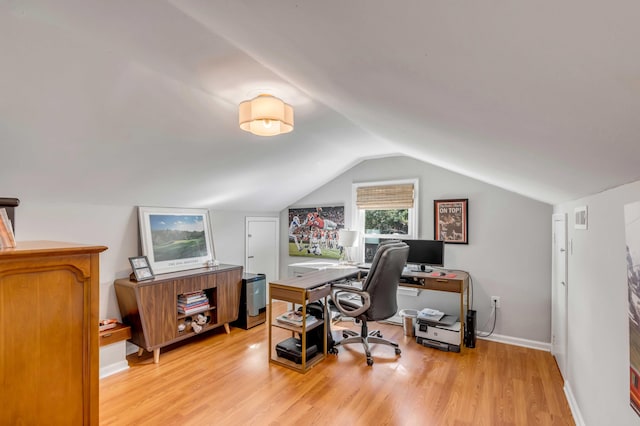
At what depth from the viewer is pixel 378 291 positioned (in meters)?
3.04

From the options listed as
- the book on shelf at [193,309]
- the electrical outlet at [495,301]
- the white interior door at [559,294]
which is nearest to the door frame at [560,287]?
the white interior door at [559,294]

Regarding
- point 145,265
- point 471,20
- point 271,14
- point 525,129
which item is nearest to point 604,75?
point 471,20

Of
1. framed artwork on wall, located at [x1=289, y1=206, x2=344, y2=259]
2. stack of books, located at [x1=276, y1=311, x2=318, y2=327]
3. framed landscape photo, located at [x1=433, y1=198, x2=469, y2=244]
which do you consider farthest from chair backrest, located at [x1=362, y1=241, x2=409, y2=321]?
framed artwork on wall, located at [x1=289, y1=206, x2=344, y2=259]

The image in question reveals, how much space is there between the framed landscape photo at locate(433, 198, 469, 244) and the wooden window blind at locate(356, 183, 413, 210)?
1.21 ft

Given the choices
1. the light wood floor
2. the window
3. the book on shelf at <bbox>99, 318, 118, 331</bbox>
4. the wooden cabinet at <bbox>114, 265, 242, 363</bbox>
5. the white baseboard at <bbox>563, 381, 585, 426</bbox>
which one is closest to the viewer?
the white baseboard at <bbox>563, 381, 585, 426</bbox>

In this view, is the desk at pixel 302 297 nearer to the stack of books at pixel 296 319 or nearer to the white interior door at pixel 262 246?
the stack of books at pixel 296 319

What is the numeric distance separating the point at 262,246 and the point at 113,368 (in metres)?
2.58

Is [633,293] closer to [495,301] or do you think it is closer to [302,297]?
[302,297]

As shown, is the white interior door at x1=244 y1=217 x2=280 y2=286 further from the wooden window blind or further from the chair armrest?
the chair armrest

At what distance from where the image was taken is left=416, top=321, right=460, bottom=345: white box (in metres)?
3.30

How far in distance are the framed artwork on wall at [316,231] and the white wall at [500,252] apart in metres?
1.24

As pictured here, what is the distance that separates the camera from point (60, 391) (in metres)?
1.21

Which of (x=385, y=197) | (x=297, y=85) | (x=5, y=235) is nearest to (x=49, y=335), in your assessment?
(x=5, y=235)

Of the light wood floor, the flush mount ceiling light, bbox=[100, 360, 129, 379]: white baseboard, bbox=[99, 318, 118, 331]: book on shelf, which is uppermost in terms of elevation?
the flush mount ceiling light
